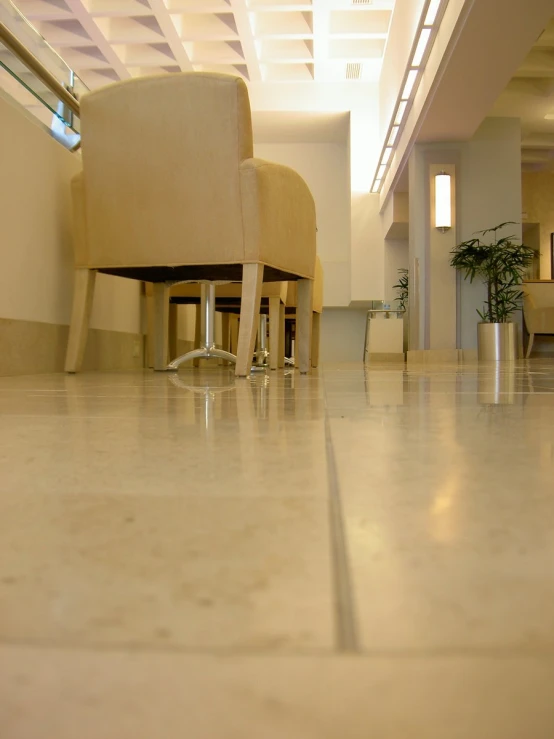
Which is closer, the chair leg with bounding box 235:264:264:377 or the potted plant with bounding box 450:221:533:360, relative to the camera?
the chair leg with bounding box 235:264:264:377

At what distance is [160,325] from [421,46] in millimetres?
3518

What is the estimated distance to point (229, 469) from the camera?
399 mm

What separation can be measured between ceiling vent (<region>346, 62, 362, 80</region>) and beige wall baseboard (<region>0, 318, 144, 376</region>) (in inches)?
228

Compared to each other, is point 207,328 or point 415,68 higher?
point 415,68

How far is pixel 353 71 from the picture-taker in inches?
314

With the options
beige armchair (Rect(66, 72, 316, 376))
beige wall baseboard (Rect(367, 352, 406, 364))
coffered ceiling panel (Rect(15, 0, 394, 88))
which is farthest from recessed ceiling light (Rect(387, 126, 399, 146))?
beige armchair (Rect(66, 72, 316, 376))

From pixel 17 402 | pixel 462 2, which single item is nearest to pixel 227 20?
pixel 462 2

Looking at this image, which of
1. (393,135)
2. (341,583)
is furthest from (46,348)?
(393,135)

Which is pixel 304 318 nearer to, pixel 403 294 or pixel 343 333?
pixel 403 294

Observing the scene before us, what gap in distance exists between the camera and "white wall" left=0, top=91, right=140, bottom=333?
217 cm

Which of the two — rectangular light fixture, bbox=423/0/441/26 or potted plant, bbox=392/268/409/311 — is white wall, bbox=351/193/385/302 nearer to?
potted plant, bbox=392/268/409/311

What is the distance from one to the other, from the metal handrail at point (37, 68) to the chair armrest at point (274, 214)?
709 millimetres

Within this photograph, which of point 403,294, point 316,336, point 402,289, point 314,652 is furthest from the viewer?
point 402,289

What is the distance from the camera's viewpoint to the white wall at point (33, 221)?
85.3 inches
